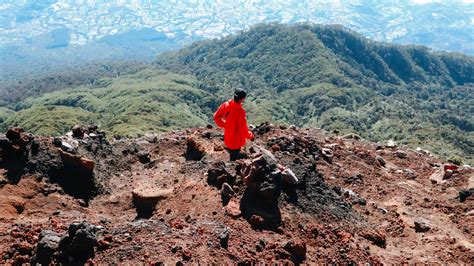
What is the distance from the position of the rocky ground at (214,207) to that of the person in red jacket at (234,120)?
0.90m

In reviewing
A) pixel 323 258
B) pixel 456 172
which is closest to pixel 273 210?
pixel 323 258

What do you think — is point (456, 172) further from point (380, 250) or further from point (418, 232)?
point (380, 250)

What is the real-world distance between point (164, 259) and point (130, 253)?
26.9 inches

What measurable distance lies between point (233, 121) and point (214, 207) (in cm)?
325

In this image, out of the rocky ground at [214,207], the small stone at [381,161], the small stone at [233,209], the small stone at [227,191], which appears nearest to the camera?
the rocky ground at [214,207]

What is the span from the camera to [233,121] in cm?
1287

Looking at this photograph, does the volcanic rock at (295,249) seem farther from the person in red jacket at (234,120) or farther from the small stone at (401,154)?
the small stone at (401,154)

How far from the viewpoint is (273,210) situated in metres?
10.6

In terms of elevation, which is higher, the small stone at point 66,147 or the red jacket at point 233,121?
the red jacket at point 233,121

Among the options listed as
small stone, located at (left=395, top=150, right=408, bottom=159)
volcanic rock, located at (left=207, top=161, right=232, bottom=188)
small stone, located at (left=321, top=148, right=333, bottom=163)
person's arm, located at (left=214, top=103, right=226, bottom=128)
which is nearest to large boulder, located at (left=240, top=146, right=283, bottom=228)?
volcanic rock, located at (left=207, top=161, right=232, bottom=188)

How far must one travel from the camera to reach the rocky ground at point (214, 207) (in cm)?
850

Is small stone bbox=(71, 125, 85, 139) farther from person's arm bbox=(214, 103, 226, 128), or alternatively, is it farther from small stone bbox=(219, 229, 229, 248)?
small stone bbox=(219, 229, 229, 248)

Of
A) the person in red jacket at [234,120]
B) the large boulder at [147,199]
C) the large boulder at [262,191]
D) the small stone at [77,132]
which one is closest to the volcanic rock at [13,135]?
the small stone at [77,132]

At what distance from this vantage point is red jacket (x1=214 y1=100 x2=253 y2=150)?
42.2 feet
